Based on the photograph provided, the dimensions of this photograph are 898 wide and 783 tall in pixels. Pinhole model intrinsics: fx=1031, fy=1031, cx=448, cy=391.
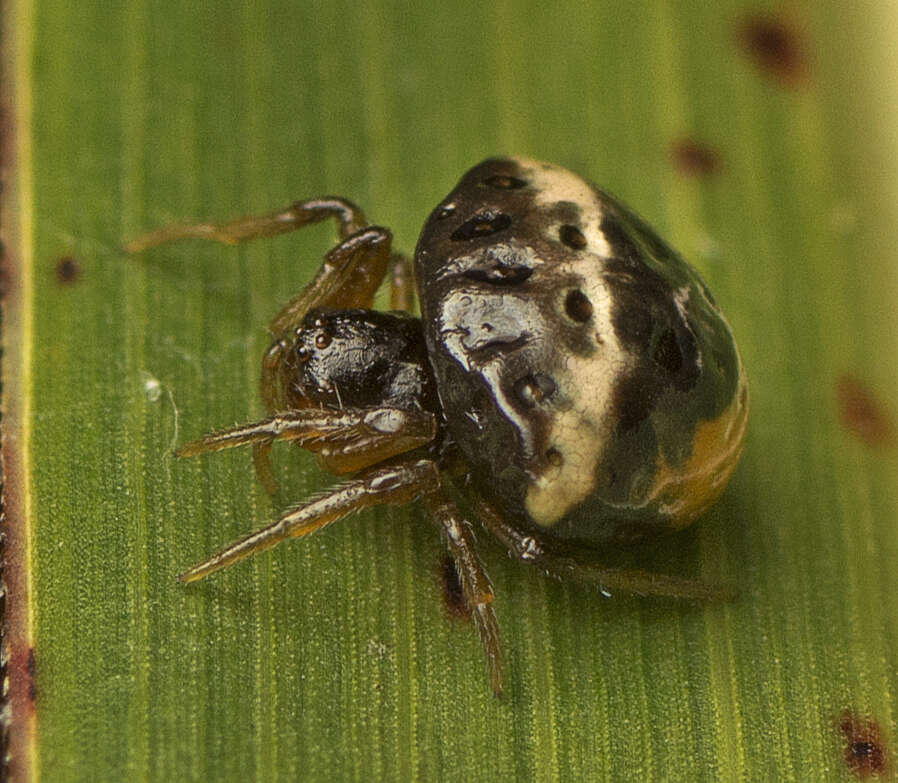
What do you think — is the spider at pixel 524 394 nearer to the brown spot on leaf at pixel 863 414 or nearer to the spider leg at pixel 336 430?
the spider leg at pixel 336 430

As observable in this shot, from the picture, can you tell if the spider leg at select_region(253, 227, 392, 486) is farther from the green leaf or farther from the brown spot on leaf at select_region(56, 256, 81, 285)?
the brown spot on leaf at select_region(56, 256, 81, 285)

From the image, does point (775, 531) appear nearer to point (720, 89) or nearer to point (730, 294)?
point (730, 294)

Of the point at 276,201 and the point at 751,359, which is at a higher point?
the point at 276,201

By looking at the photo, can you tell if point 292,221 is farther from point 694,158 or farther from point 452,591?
point 694,158

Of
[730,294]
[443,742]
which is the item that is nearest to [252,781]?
[443,742]

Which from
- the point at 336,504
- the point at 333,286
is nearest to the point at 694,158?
the point at 333,286

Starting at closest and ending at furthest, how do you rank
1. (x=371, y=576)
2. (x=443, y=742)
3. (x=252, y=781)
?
(x=252, y=781)
(x=443, y=742)
(x=371, y=576)

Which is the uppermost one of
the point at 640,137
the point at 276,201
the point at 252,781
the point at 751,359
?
the point at 640,137
